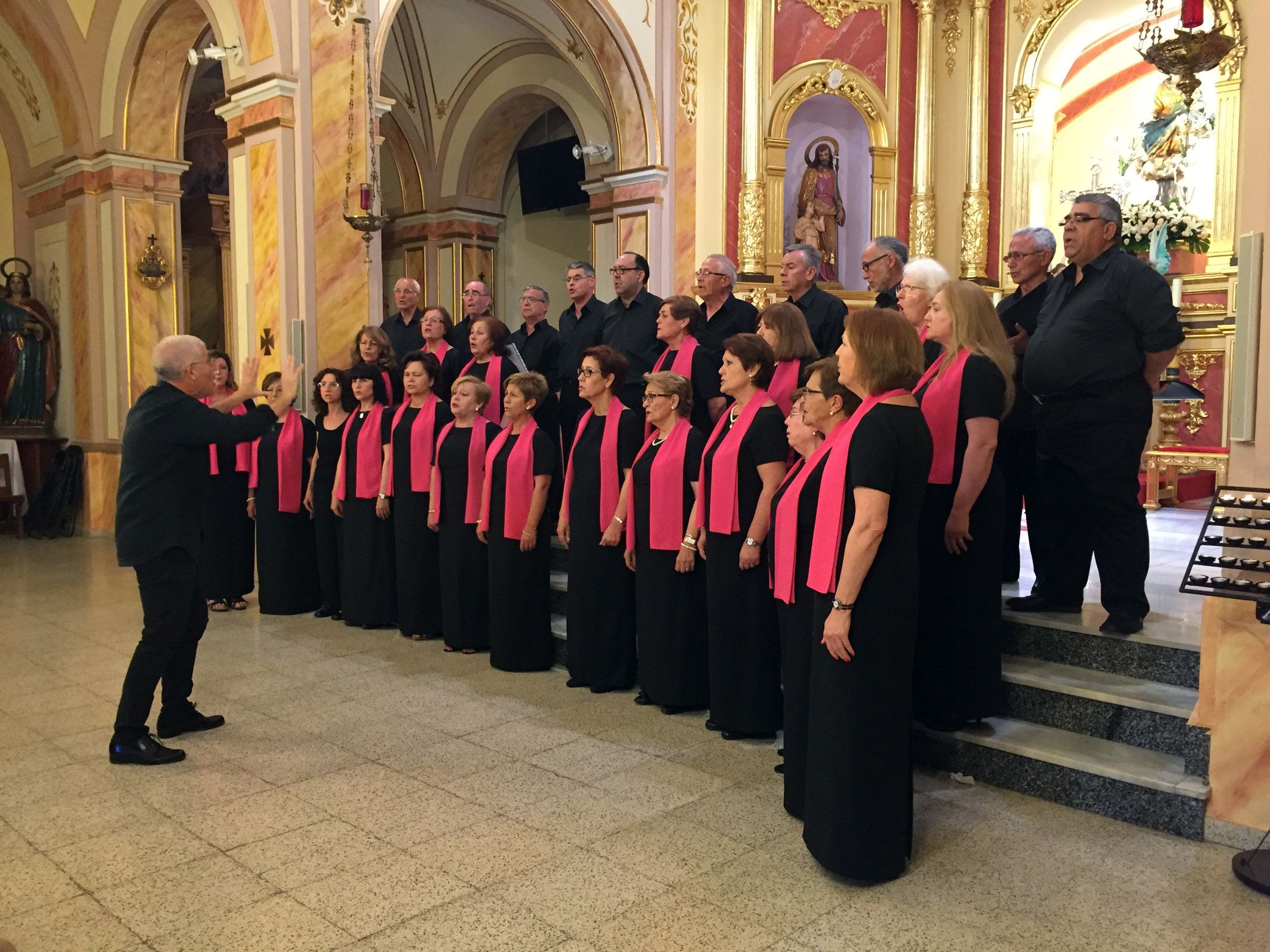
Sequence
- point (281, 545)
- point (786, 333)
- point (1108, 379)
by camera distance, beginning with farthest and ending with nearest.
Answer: point (281, 545)
point (786, 333)
point (1108, 379)

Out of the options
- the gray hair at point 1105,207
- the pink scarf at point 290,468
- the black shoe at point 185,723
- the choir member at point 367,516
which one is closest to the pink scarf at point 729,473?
the gray hair at point 1105,207

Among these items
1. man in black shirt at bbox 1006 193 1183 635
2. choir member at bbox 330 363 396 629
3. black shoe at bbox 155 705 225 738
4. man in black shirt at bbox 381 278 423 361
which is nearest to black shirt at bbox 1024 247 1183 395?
man in black shirt at bbox 1006 193 1183 635

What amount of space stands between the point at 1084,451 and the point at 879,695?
1.71 m

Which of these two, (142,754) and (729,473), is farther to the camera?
(729,473)

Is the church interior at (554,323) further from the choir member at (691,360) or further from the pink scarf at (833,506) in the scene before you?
the choir member at (691,360)

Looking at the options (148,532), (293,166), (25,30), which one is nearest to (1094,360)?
(148,532)

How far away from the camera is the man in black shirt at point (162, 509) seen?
13.9 ft

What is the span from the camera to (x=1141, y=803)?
361 cm

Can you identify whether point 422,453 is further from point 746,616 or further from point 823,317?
point 746,616

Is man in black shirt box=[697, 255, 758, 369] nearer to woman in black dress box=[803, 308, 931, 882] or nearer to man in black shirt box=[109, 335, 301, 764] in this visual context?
man in black shirt box=[109, 335, 301, 764]

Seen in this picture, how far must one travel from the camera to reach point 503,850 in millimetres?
3414

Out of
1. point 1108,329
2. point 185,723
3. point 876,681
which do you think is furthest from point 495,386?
point 876,681

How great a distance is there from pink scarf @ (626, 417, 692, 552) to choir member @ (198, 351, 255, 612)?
134 inches

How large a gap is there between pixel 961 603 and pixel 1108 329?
1.20 meters
